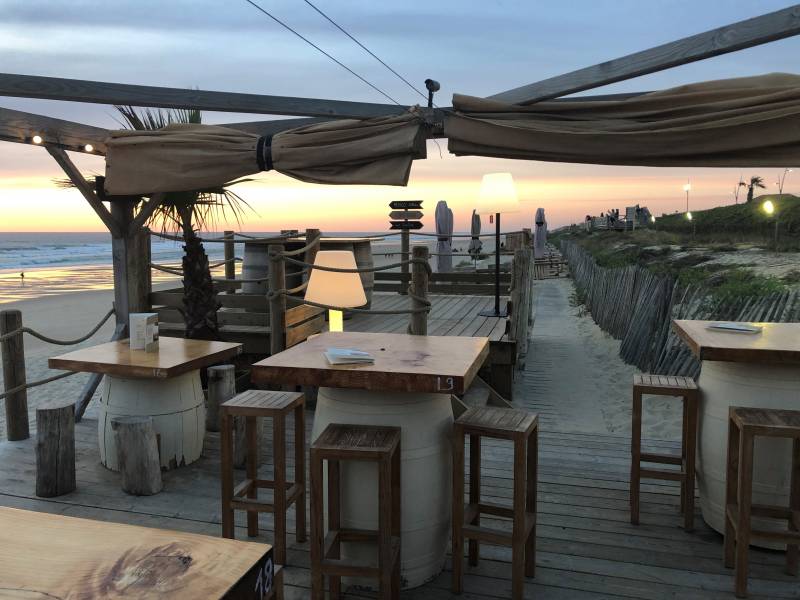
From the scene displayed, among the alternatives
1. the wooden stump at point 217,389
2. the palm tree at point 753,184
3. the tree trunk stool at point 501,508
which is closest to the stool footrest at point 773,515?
the tree trunk stool at point 501,508

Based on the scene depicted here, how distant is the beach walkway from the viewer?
279 cm

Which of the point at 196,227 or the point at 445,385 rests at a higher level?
the point at 196,227

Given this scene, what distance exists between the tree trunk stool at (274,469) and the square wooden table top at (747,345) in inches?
82.3

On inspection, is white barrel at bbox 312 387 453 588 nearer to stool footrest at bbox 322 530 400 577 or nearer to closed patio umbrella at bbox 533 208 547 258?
stool footrest at bbox 322 530 400 577

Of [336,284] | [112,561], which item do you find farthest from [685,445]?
[112,561]

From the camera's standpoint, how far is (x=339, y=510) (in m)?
2.67

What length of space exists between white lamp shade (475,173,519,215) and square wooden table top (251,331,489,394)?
373 centimetres

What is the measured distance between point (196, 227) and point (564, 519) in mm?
4279

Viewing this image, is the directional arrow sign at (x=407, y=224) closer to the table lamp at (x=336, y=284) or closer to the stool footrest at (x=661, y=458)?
the table lamp at (x=336, y=284)

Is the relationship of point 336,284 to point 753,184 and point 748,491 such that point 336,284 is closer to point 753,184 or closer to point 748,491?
point 748,491

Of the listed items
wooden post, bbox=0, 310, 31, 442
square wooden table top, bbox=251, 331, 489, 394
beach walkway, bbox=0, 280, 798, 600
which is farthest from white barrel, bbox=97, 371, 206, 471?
square wooden table top, bbox=251, 331, 489, 394

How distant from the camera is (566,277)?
26.0 metres

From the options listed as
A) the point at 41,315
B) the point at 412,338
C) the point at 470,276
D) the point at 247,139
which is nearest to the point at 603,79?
the point at 412,338

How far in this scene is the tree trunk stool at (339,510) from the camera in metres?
2.43
